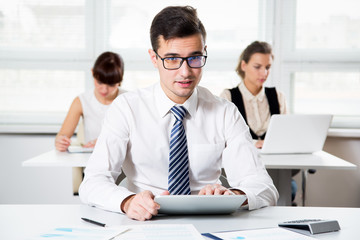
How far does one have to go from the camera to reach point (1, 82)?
14.7 ft

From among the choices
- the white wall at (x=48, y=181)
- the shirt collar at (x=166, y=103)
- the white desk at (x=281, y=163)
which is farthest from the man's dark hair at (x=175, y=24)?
the white wall at (x=48, y=181)

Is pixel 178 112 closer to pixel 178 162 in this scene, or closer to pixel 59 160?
pixel 178 162

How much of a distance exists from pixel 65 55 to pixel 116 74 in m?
1.22

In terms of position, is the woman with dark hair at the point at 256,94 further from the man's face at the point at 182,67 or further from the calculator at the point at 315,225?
the calculator at the point at 315,225

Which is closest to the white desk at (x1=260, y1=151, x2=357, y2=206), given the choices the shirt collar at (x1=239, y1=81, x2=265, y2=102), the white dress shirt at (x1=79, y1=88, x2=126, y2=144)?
the shirt collar at (x1=239, y1=81, x2=265, y2=102)

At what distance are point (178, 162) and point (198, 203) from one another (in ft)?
1.53

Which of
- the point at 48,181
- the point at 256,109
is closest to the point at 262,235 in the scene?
the point at 256,109

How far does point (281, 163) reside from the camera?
274 centimetres

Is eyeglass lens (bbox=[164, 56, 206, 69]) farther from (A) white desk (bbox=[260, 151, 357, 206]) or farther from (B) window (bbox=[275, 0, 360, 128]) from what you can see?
(B) window (bbox=[275, 0, 360, 128])

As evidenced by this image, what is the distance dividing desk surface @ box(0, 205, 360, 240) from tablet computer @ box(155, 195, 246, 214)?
24 millimetres

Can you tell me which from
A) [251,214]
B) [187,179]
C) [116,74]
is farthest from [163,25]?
[116,74]

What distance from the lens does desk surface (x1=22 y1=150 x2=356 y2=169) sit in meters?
2.73

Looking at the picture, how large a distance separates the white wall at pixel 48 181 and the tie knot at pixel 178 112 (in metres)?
2.77

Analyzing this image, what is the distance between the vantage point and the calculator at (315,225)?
1.31 m
